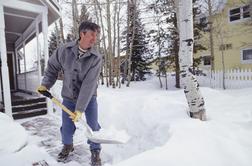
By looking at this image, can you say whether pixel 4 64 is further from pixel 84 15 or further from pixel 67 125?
pixel 84 15

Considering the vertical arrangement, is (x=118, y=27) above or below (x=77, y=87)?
above

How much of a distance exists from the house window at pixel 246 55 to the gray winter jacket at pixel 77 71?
1509 centimetres

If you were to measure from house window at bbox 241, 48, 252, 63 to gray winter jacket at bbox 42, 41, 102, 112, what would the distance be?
15.1 meters

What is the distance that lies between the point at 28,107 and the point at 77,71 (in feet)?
13.3

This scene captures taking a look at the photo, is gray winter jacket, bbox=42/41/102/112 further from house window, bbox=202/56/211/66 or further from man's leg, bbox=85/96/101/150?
house window, bbox=202/56/211/66

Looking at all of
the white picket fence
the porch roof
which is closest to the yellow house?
the white picket fence

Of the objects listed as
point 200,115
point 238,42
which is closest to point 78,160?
point 200,115

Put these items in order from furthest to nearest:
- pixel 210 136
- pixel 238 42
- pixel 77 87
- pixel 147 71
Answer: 1. pixel 147 71
2. pixel 238 42
3. pixel 77 87
4. pixel 210 136

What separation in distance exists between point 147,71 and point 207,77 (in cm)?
828

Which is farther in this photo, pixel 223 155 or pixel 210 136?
pixel 210 136

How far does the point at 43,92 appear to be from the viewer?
2.79 metres

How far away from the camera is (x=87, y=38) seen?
258 centimetres

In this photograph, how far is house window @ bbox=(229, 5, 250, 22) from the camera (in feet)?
47.3

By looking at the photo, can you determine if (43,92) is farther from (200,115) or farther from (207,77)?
(207,77)
